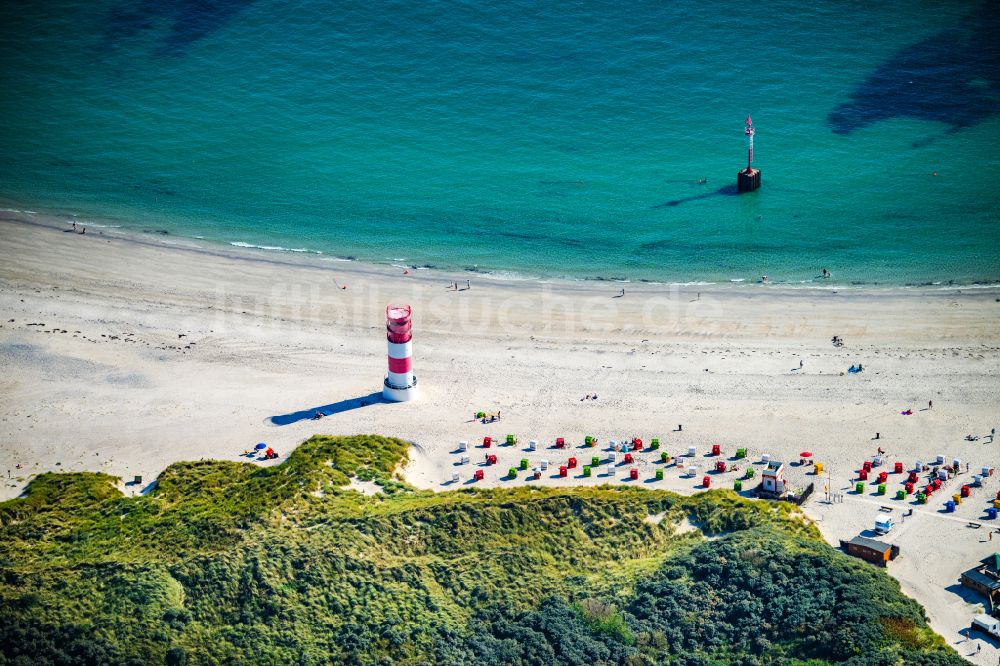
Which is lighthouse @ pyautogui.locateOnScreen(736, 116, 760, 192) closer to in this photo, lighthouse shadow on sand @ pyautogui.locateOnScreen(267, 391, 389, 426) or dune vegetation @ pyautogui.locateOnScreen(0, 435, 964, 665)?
lighthouse shadow on sand @ pyautogui.locateOnScreen(267, 391, 389, 426)

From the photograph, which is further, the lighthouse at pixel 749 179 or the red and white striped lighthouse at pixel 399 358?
the lighthouse at pixel 749 179

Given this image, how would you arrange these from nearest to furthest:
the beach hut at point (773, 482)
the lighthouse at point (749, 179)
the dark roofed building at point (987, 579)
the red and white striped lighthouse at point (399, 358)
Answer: the dark roofed building at point (987, 579) → the beach hut at point (773, 482) → the red and white striped lighthouse at point (399, 358) → the lighthouse at point (749, 179)

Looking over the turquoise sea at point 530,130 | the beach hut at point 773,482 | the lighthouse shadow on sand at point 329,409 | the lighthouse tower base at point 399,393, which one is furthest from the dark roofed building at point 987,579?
→ the turquoise sea at point 530,130

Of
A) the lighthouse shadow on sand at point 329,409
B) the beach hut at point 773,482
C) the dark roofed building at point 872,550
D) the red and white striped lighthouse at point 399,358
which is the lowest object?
the dark roofed building at point 872,550

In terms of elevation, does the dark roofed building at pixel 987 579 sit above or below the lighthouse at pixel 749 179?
below

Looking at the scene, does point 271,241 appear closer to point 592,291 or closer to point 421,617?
point 592,291

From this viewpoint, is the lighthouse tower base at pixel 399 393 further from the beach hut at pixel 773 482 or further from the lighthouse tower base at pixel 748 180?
the lighthouse tower base at pixel 748 180

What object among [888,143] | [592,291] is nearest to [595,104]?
[888,143]

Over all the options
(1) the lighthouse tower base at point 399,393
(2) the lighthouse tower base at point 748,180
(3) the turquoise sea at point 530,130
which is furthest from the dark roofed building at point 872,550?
(2) the lighthouse tower base at point 748,180

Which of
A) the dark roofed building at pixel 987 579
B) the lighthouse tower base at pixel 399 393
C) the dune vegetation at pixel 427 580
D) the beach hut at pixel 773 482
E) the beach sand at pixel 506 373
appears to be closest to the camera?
the dune vegetation at pixel 427 580
